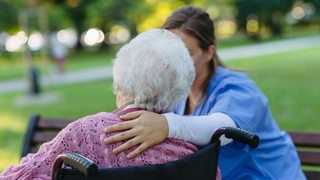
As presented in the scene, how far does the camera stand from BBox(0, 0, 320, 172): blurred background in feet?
29.6

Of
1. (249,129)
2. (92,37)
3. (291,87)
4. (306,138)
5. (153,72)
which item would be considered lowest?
(92,37)

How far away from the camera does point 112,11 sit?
28.6 meters

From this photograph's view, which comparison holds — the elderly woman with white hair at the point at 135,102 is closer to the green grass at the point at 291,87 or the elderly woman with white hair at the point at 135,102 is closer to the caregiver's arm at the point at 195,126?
the caregiver's arm at the point at 195,126

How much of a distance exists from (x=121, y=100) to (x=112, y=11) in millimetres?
27034

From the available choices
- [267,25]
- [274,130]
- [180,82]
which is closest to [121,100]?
[180,82]

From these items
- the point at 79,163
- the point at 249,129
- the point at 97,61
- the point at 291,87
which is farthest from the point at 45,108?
the point at 97,61

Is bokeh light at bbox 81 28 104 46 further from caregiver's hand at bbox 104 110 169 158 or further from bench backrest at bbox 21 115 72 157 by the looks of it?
caregiver's hand at bbox 104 110 169 158

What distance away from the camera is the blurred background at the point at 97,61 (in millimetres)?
9016

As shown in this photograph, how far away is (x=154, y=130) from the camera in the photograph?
1.93m

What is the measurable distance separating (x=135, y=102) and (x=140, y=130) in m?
0.10

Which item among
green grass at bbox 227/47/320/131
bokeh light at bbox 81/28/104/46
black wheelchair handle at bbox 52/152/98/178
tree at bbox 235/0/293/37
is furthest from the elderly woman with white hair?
bokeh light at bbox 81/28/104/46

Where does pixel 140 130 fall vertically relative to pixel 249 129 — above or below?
above

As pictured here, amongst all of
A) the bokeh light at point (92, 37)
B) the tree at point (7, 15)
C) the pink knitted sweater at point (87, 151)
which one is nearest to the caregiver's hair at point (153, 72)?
the pink knitted sweater at point (87, 151)

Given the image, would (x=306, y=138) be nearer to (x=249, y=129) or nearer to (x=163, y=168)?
(x=249, y=129)
